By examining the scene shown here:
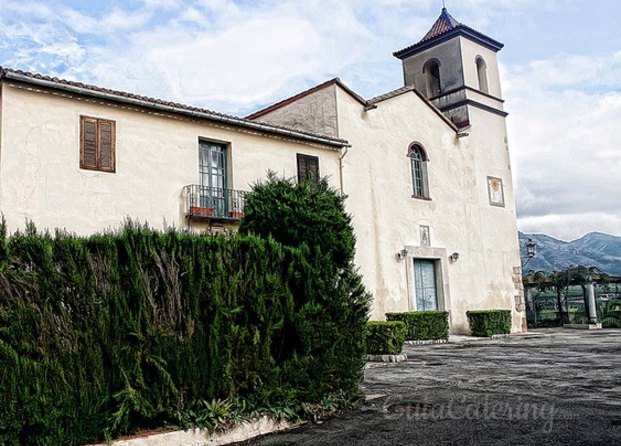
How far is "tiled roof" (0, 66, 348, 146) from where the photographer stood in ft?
38.4

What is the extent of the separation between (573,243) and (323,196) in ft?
628

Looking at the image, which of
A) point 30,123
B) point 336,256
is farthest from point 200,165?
point 336,256

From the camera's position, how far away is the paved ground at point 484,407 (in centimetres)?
548

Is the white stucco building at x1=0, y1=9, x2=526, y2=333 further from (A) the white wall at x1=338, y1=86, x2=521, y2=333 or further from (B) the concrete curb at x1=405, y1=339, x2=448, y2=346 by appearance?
(B) the concrete curb at x1=405, y1=339, x2=448, y2=346

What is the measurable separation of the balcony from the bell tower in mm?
11336

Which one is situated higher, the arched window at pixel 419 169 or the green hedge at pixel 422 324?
the arched window at pixel 419 169

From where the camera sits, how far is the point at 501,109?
24141 millimetres

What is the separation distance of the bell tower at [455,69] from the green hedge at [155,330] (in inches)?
684

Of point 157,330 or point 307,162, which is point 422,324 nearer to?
point 307,162

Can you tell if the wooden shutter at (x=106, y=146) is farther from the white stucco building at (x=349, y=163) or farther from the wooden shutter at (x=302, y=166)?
the wooden shutter at (x=302, y=166)

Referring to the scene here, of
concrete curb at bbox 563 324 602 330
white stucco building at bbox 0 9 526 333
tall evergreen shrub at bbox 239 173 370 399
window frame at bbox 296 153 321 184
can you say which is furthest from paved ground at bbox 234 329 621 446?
concrete curb at bbox 563 324 602 330

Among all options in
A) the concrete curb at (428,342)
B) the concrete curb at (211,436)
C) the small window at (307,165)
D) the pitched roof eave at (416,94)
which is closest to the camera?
the concrete curb at (211,436)

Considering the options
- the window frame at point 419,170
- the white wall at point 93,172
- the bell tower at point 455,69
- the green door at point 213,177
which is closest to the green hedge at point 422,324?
the window frame at point 419,170

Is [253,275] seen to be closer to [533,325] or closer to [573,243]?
[533,325]
